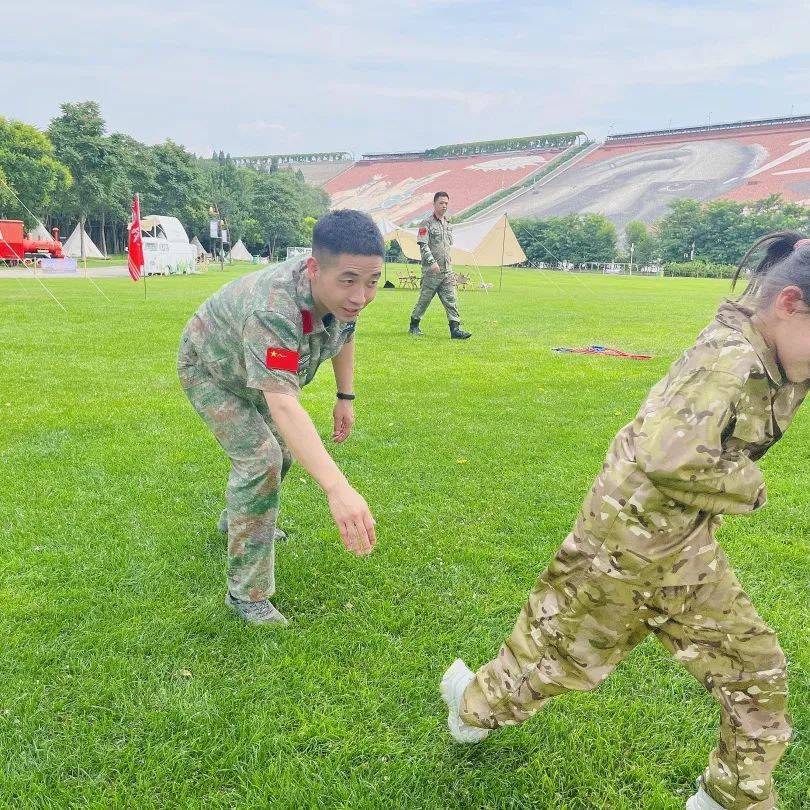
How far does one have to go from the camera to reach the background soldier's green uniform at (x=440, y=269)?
1194cm

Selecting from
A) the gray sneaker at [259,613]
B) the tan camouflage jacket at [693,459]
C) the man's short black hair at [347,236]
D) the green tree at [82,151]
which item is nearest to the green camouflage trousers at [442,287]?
the gray sneaker at [259,613]

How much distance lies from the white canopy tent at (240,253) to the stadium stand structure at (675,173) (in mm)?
33987

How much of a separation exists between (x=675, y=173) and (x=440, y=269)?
93.8m

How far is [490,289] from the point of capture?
27797mm

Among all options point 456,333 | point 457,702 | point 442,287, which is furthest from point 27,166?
point 457,702

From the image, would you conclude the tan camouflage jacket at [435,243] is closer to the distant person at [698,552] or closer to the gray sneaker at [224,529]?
the gray sneaker at [224,529]

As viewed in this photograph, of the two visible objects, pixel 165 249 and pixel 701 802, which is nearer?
pixel 701 802

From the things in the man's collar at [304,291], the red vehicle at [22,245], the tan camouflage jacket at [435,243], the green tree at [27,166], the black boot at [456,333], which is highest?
the green tree at [27,166]

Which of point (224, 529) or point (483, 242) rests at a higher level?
point (483, 242)

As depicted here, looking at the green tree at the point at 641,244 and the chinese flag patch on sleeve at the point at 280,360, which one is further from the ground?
the green tree at the point at 641,244

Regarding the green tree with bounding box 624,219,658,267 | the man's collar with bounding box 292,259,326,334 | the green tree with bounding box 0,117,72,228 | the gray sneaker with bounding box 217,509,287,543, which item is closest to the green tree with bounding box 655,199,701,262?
the green tree with bounding box 624,219,658,267

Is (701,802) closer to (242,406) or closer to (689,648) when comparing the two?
(689,648)

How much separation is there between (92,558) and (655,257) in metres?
69.6

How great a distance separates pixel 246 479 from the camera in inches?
113
